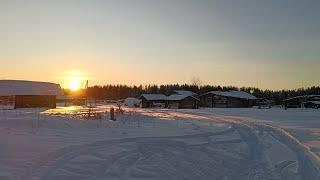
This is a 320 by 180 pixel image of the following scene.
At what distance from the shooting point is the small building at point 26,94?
63.9m

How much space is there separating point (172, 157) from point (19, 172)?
488 cm

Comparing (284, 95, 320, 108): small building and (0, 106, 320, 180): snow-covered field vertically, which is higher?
(284, 95, 320, 108): small building

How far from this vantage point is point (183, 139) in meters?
17.5

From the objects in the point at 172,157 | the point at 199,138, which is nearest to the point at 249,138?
the point at 199,138

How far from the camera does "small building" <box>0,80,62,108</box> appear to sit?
6394 centimetres

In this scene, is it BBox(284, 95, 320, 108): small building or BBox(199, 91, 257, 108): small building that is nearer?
BBox(199, 91, 257, 108): small building

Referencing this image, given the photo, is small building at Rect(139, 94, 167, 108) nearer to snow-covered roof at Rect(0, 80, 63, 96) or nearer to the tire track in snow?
snow-covered roof at Rect(0, 80, 63, 96)

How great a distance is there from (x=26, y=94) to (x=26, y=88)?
101 centimetres

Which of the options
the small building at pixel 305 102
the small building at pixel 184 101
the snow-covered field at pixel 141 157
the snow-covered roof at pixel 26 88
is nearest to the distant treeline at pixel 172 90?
the small building at pixel 305 102

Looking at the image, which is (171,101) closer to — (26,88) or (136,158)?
(26,88)

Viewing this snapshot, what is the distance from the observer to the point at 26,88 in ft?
216

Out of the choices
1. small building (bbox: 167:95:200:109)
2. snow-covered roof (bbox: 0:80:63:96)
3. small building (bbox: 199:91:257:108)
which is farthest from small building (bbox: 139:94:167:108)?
snow-covered roof (bbox: 0:80:63:96)

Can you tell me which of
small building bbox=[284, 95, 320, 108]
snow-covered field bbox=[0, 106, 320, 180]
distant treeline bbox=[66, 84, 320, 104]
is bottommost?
snow-covered field bbox=[0, 106, 320, 180]

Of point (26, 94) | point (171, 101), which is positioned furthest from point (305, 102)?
point (26, 94)
